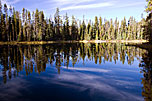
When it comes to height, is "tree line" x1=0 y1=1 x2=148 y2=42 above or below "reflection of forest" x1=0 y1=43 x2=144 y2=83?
above

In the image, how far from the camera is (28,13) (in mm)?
80938

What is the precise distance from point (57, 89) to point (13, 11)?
76474 millimetres

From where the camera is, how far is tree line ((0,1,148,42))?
70375mm

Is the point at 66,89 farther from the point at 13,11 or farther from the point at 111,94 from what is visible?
the point at 13,11

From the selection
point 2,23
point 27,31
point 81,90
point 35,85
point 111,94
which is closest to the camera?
point 111,94

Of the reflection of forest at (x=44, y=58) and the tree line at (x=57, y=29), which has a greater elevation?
the tree line at (x=57, y=29)

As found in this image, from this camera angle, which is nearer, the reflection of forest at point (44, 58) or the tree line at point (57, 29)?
the reflection of forest at point (44, 58)

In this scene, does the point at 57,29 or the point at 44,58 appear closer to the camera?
the point at 44,58

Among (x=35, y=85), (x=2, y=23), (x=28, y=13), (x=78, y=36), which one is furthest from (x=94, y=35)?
(x=35, y=85)

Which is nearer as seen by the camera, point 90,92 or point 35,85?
point 90,92

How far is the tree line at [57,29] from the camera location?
70375mm

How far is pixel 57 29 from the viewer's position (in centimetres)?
8844

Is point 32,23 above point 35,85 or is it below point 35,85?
above

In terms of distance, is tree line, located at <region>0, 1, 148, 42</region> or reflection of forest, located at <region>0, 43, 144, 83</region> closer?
reflection of forest, located at <region>0, 43, 144, 83</region>
